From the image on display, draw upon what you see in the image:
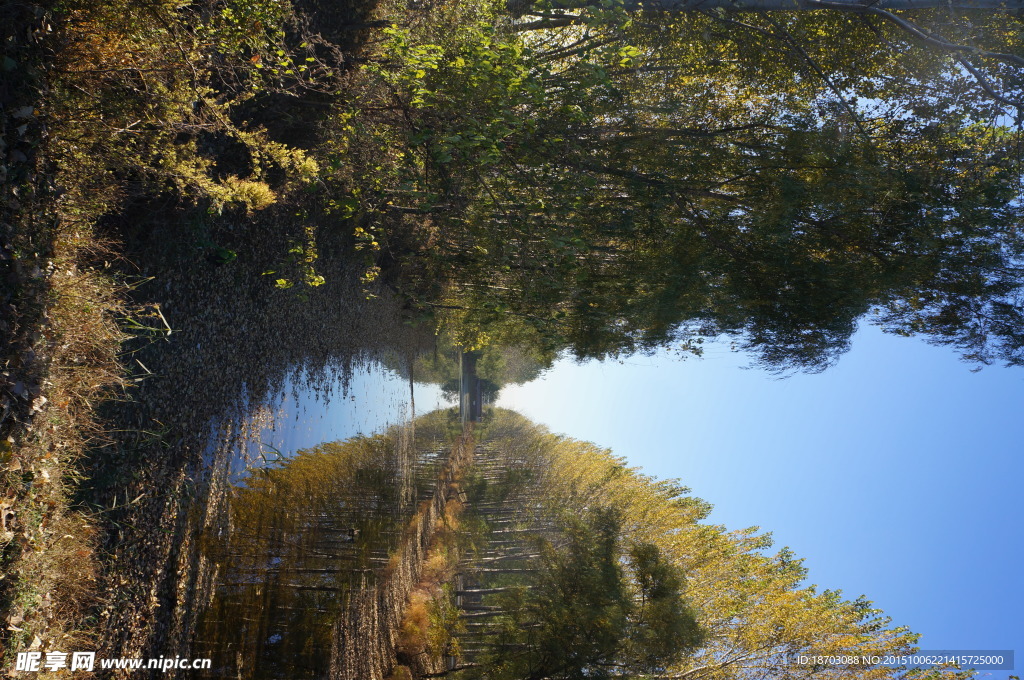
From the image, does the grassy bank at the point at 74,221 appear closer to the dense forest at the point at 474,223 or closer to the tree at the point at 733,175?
the dense forest at the point at 474,223

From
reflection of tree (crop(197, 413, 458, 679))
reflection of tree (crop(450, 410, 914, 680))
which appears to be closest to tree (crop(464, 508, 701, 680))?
reflection of tree (crop(450, 410, 914, 680))

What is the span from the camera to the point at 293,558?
7648 mm

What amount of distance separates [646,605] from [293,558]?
5241 millimetres

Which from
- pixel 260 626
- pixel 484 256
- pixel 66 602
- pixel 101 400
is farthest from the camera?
pixel 484 256

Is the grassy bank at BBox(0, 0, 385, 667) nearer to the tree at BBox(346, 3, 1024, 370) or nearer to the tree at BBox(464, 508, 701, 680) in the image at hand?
the tree at BBox(346, 3, 1024, 370)

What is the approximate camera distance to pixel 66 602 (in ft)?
14.8

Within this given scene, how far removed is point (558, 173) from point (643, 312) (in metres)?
2.53

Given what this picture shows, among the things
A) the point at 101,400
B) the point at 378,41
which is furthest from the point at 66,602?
the point at 378,41

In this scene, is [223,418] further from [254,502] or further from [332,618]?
[332,618]

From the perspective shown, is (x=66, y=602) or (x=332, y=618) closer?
(x=66, y=602)

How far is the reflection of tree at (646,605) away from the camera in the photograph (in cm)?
800

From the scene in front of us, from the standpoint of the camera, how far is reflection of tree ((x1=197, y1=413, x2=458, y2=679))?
6328 mm

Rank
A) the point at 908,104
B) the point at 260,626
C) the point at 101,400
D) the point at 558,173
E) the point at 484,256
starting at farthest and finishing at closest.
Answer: the point at 484,256 < the point at 558,173 < the point at 908,104 < the point at 260,626 < the point at 101,400

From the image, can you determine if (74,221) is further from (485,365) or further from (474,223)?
(485,365)
